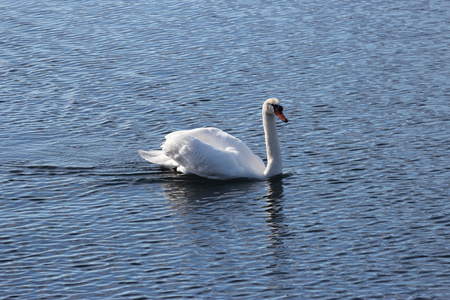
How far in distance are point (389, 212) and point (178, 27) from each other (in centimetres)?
1588

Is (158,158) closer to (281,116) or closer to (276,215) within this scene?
(281,116)

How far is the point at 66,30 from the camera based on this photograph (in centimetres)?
3134

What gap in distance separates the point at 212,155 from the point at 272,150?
1.29 m

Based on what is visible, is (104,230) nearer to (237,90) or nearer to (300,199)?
(300,199)

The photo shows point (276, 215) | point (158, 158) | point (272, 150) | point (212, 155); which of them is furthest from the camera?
point (158, 158)

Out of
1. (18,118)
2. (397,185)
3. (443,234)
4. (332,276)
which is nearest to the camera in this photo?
(332,276)

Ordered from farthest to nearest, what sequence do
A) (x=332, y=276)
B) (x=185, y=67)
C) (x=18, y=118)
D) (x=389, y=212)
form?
(x=185, y=67)
(x=18, y=118)
(x=389, y=212)
(x=332, y=276)

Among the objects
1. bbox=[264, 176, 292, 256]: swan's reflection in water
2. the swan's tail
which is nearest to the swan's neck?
bbox=[264, 176, 292, 256]: swan's reflection in water

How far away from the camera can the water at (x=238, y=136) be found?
49.0 ft

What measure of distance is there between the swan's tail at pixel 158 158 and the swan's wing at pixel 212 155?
20 cm

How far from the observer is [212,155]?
19.2 metres

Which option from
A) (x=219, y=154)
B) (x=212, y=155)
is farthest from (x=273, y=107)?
(x=212, y=155)

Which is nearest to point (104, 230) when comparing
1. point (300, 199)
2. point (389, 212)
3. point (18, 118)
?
point (300, 199)

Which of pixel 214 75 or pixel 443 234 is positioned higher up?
pixel 214 75
